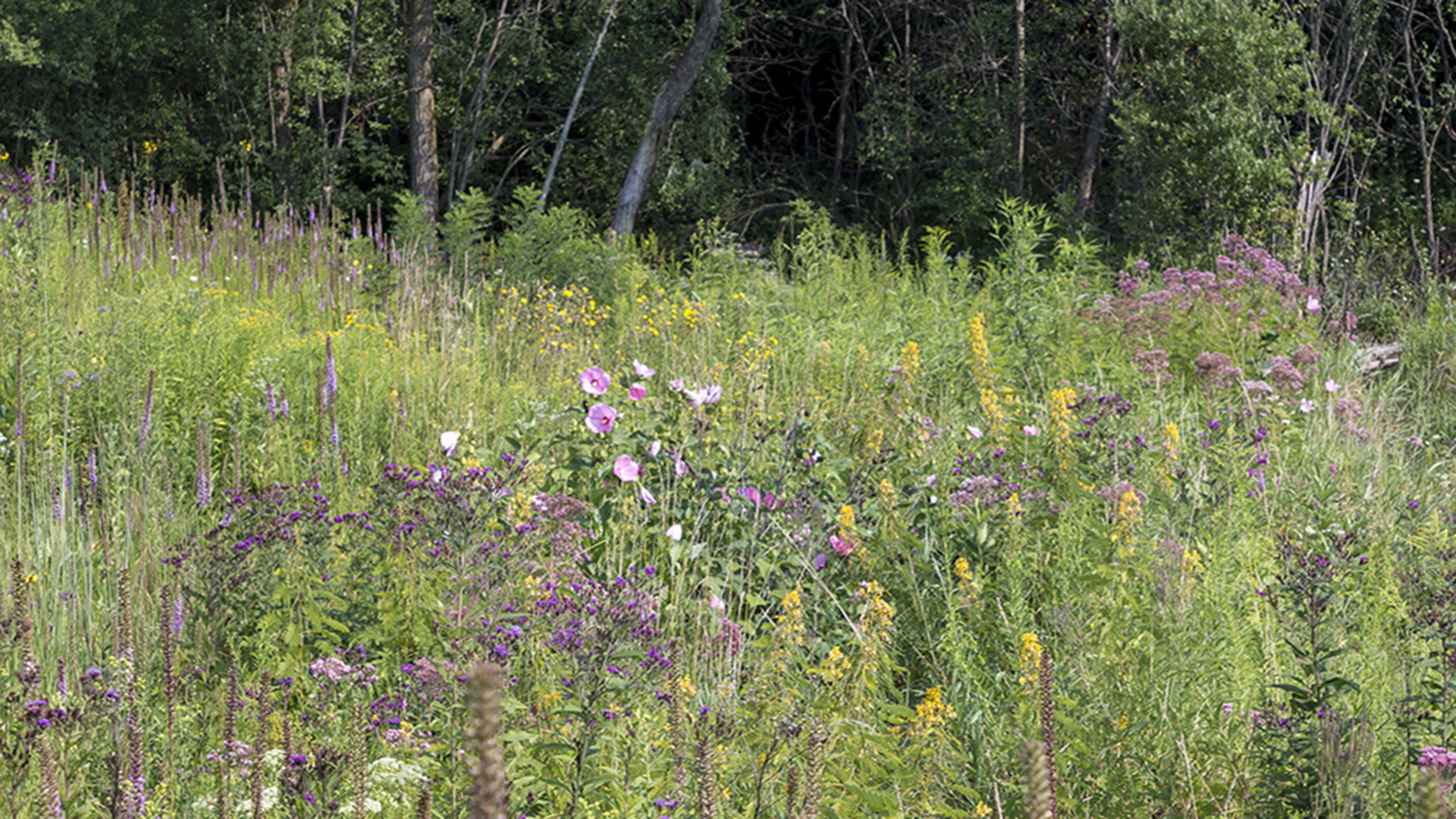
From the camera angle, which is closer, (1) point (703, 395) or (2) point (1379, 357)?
(1) point (703, 395)

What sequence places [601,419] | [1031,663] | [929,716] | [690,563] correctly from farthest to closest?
[601,419], [690,563], [1031,663], [929,716]

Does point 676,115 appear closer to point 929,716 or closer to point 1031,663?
point 1031,663

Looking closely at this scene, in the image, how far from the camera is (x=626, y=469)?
3363 millimetres

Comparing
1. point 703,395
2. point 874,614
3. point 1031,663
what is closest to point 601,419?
point 703,395

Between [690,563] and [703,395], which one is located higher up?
[703,395]

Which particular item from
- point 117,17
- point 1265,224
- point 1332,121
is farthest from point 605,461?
point 117,17

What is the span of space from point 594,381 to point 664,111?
362 inches

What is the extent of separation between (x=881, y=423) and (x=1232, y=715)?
2.30 metres

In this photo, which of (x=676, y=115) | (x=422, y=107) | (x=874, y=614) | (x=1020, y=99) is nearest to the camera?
(x=874, y=614)

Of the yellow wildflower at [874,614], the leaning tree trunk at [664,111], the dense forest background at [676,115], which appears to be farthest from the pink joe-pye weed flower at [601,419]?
the leaning tree trunk at [664,111]

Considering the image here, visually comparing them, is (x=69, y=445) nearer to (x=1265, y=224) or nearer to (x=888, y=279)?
(x=888, y=279)

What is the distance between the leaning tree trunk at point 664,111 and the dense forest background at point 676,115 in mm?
864

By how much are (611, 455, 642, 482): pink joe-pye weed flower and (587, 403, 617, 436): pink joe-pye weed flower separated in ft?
0.46

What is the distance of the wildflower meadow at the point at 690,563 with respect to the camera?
200cm
